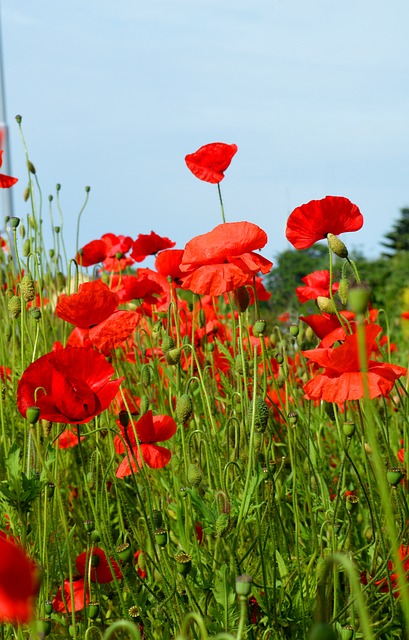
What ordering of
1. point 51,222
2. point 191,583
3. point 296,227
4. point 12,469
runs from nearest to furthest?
point 12,469
point 191,583
point 296,227
point 51,222

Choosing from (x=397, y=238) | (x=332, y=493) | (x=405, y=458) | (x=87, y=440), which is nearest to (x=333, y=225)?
(x=405, y=458)

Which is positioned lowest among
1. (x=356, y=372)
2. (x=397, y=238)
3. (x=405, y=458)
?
(x=397, y=238)

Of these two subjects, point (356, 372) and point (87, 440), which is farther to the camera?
point (87, 440)

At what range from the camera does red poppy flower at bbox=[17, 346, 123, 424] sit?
1350 millimetres

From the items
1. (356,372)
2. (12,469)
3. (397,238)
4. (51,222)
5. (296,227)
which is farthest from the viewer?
(397,238)

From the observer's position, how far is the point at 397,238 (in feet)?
90.9

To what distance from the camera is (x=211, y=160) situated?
1.98 meters

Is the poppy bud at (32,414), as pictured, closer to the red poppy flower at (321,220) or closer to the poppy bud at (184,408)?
the poppy bud at (184,408)

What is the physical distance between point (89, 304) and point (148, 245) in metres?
0.99

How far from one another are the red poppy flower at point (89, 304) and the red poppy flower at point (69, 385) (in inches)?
12.2

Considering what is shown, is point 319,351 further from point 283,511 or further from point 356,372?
point 283,511

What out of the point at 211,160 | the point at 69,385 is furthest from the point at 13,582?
the point at 211,160

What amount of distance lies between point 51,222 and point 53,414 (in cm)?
200

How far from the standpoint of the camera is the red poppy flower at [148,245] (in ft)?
8.81
